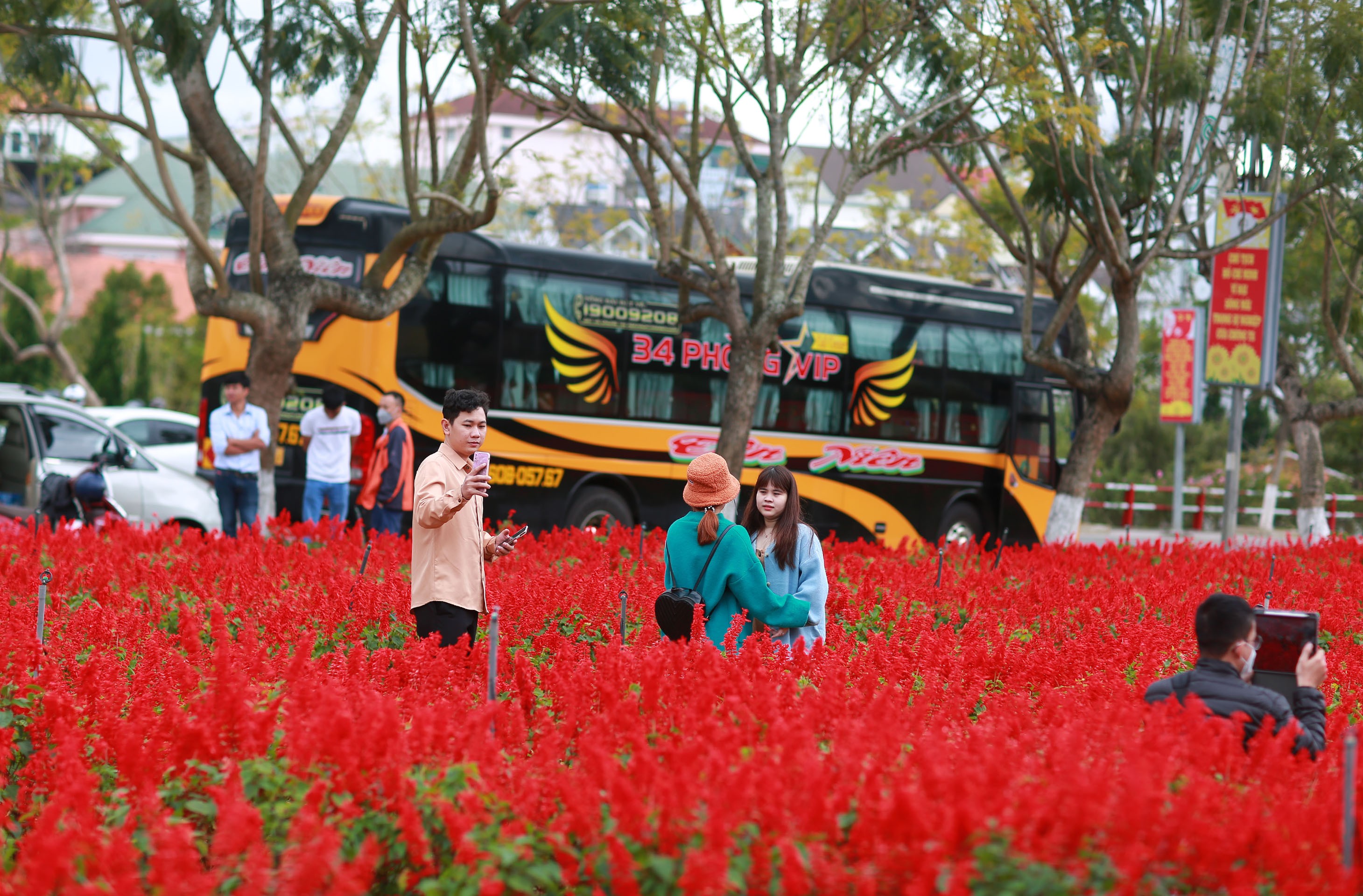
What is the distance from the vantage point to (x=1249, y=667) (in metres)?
4.71

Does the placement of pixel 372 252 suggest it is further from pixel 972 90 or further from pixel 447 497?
pixel 447 497

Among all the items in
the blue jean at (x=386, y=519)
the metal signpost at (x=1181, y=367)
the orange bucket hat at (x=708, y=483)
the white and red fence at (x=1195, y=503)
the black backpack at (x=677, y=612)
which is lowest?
the white and red fence at (x=1195, y=503)

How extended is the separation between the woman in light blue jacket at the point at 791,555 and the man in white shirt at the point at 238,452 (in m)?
7.15

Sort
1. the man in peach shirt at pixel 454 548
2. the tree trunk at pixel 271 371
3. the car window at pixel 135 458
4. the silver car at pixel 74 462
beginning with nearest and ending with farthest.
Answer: the man in peach shirt at pixel 454 548, the tree trunk at pixel 271 371, the silver car at pixel 74 462, the car window at pixel 135 458

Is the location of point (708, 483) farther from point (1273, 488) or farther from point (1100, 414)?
point (1273, 488)

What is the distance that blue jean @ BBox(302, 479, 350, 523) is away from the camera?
1248 cm

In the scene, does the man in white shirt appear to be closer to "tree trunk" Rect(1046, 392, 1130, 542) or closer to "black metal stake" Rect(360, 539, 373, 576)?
"black metal stake" Rect(360, 539, 373, 576)

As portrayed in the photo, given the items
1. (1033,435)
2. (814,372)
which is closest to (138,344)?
(814,372)

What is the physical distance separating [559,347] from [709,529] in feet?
30.7

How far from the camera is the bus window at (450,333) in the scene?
14.0 meters

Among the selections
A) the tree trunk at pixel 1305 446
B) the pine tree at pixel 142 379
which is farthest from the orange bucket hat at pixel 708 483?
the pine tree at pixel 142 379

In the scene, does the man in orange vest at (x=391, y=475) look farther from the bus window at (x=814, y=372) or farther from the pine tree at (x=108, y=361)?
the pine tree at (x=108, y=361)

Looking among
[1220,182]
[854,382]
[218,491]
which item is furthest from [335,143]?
[1220,182]

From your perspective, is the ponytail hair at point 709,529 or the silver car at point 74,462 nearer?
the ponytail hair at point 709,529
